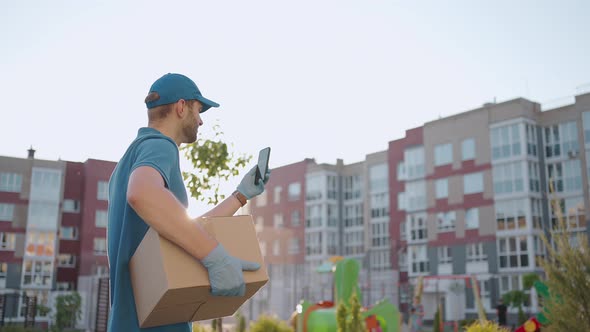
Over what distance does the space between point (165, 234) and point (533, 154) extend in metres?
43.6

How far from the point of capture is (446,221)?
1817 inches

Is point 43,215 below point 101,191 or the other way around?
below

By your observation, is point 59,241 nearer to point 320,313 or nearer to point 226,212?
point 320,313

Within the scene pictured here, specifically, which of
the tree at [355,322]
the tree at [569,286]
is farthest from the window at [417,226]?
the tree at [569,286]

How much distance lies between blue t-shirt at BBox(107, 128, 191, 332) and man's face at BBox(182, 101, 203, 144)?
142mm

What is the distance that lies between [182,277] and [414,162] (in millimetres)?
48501

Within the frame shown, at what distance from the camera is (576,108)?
4112 cm

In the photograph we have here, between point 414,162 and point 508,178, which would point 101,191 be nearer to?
point 414,162

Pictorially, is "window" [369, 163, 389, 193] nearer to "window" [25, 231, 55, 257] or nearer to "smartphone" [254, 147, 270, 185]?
"window" [25, 231, 55, 257]

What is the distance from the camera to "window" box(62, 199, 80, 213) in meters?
51.1

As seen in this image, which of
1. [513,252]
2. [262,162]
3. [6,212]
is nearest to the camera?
[262,162]

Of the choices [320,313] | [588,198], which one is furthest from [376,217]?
[320,313]

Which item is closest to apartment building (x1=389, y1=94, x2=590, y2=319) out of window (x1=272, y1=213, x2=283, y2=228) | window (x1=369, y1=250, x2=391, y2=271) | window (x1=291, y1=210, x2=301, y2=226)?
window (x1=369, y1=250, x2=391, y2=271)

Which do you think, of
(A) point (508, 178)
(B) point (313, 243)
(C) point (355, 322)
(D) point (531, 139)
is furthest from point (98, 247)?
(C) point (355, 322)
